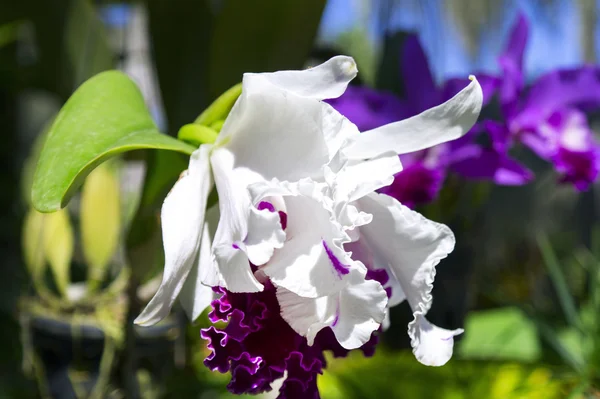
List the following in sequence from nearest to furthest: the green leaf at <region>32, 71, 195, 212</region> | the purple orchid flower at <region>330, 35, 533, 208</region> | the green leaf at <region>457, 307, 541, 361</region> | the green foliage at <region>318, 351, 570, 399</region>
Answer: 1. the green leaf at <region>32, 71, 195, 212</region>
2. the purple orchid flower at <region>330, 35, 533, 208</region>
3. the green foliage at <region>318, 351, 570, 399</region>
4. the green leaf at <region>457, 307, 541, 361</region>

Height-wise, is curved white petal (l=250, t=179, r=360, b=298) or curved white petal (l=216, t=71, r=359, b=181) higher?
curved white petal (l=216, t=71, r=359, b=181)

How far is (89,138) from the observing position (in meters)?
0.23

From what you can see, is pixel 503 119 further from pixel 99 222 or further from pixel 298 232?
pixel 99 222

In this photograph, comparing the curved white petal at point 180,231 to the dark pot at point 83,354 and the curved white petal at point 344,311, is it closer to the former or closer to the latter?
the curved white petal at point 344,311

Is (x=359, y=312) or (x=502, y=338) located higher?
(x=359, y=312)

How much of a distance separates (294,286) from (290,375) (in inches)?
2.4

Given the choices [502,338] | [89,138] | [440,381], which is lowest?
[502,338]

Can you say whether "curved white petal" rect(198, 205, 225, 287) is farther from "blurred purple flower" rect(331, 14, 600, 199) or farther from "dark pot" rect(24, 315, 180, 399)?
"dark pot" rect(24, 315, 180, 399)

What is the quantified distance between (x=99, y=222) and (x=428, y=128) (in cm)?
43

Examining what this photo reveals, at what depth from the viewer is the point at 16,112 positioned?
1538mm

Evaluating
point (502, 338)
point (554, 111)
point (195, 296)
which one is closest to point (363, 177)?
point (195, 296)

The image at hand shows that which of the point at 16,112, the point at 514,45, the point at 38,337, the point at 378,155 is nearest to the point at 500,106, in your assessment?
the point at 514,45

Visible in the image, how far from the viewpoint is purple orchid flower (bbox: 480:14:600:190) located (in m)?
0.47

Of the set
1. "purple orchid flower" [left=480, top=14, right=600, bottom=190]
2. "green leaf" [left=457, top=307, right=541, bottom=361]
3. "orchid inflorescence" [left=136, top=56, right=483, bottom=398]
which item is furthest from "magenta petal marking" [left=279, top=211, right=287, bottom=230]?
"green leaf" [left=457, top=307, right=541, bottom=361]
